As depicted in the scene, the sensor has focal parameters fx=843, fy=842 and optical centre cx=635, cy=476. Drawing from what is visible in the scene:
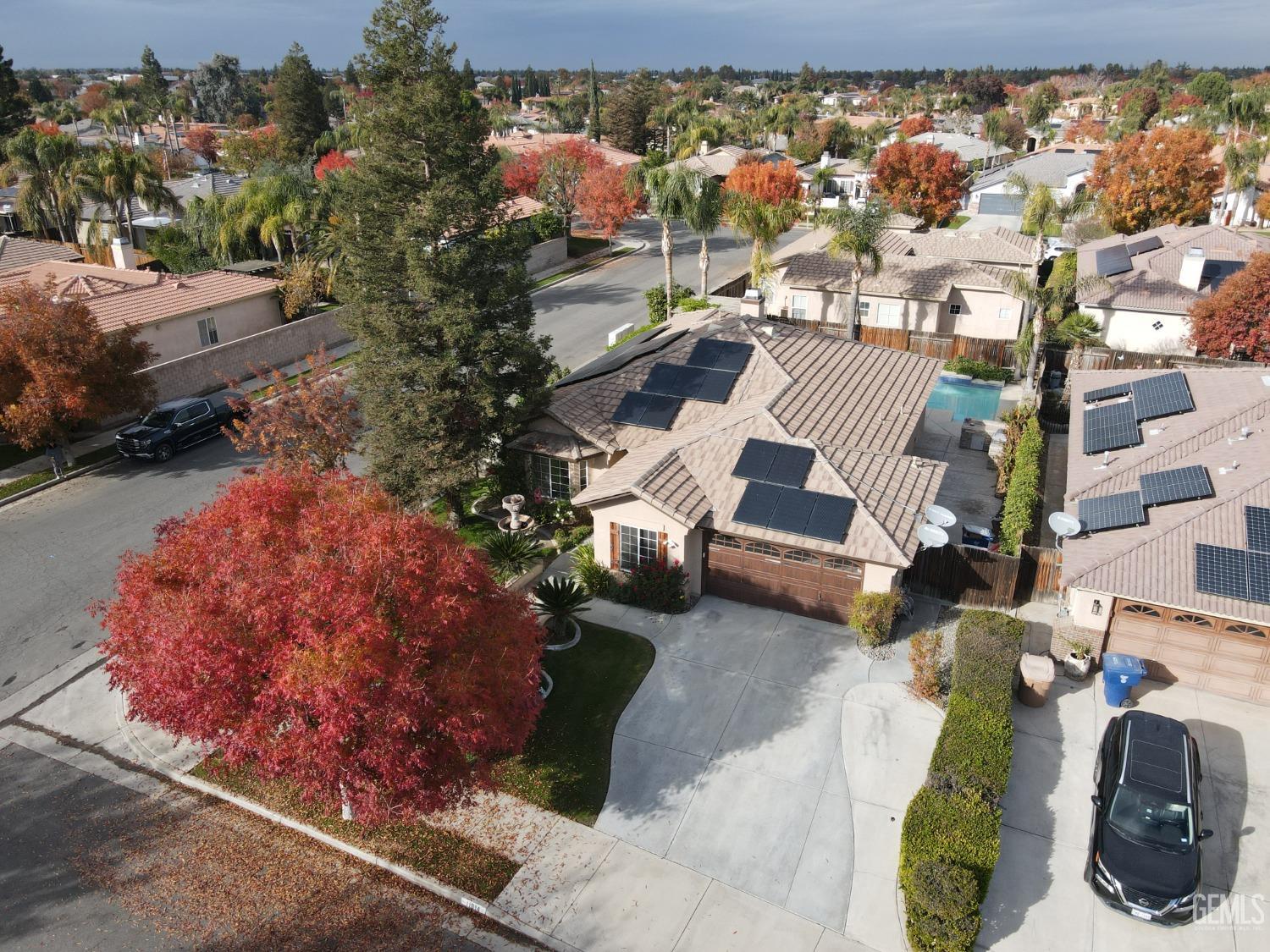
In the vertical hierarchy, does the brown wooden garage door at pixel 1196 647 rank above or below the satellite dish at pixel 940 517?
below

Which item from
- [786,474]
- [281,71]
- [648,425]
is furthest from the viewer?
[281,71]

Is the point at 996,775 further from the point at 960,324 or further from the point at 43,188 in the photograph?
the point at 43,188

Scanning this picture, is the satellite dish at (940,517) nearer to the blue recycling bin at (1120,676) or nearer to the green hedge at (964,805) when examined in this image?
the green hedge at (964,805)

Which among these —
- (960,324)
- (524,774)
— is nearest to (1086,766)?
(524,774)

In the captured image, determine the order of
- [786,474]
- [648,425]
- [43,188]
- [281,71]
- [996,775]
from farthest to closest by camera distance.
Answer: [281,71] < [43,188] < [648,425] < [786,474] < [996,775]

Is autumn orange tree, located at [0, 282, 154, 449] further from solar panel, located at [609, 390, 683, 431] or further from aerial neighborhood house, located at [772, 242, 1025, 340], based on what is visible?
aerial neighborhood house, located at [772, 242, 1025, 340]

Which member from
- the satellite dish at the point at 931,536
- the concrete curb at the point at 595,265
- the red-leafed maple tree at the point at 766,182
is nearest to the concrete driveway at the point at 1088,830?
the satellite dish at the point at 931,536

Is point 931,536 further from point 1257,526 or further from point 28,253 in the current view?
point 28,253

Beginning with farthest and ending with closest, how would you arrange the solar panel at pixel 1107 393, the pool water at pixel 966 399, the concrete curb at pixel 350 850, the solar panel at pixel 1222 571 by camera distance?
the pool water at pixel 966 399, the solar panel at pixel 1107 393, the solar panel at pixel 1222 571, the concrete curb at pixel 350 850
